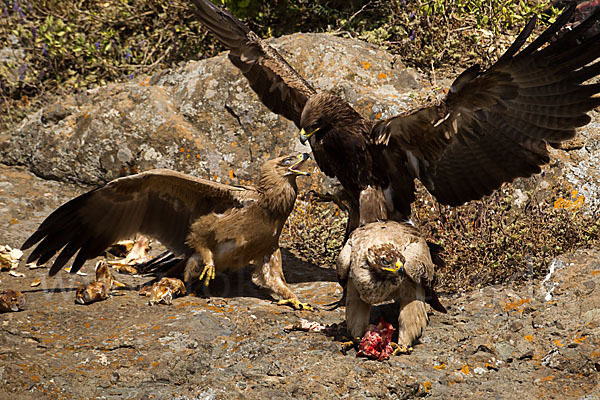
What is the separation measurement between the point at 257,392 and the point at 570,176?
11.8 ft

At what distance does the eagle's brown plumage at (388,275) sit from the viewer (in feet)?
13.9

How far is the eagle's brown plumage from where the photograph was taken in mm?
4242

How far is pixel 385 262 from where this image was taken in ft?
13.8

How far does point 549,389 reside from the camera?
12.8 ft

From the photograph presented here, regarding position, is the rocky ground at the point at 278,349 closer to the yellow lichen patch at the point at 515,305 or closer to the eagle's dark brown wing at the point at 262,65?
the yellow lichen patch at the point at 515,305

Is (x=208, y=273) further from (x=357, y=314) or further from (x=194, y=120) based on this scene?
(x=194, y=120)

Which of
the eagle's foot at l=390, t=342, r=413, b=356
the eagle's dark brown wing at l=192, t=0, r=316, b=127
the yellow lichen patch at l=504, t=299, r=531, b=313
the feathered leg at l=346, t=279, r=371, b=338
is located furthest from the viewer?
the eagle's dark brown wing at l=192, t=0, r=316, b=127

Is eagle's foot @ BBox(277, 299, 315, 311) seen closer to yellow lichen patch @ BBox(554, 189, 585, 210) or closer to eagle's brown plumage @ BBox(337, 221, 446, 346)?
eagle's brown plumage @ BBox(337, 221, 446, 346)

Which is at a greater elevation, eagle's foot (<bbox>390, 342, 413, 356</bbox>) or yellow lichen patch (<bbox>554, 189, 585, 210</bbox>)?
yellow lichen patch (<bbox>554, 189, 585, 210</bbox>)

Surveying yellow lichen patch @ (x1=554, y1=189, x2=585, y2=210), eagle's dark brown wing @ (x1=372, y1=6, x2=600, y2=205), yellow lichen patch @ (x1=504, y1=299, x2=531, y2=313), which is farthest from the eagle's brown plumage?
yellow lichen patch @ (x1=554, y1=189, x2=585, y2=210)

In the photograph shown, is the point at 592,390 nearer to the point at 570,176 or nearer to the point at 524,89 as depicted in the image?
the point at 524,89

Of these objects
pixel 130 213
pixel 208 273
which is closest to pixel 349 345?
pixel 208 273

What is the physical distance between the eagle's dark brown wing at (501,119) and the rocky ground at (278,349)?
86 centimetres

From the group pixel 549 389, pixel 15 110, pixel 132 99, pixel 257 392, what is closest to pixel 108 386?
pixel 257 392
